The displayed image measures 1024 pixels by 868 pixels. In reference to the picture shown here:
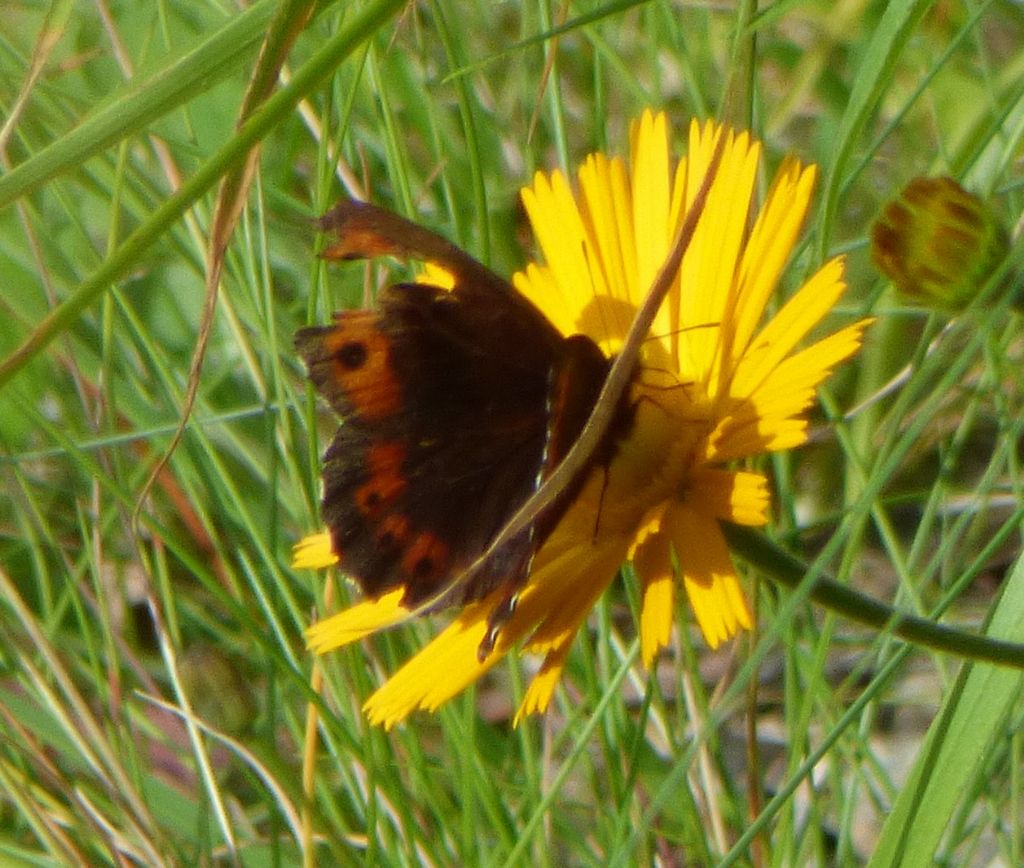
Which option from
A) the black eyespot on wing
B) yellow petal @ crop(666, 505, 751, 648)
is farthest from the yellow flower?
the black eyespot on wing

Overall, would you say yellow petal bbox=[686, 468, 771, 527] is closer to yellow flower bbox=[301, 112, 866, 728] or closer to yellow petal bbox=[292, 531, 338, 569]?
yellow flower bbox=[301, 112, 866, 728]

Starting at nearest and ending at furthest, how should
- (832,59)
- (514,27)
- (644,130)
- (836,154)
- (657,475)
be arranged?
(836,154)
(657,475)
(644,130)
(832,59)
(514,27)

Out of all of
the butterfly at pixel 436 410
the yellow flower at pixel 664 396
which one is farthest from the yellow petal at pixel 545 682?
the butterfly at pixel 436 410

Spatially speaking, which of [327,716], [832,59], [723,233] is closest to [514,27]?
[832,59]

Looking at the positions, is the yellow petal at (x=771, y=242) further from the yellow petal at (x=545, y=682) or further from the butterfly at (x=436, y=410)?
the yellow petal at (x=545, y=682)

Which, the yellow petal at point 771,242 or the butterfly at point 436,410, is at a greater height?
the yellow petal at point 771,242

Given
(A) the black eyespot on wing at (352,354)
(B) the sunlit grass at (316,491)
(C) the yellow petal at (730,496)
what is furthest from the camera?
(A) the black eyespot on wing at (352,354)

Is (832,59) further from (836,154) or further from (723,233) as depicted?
(836,154)
